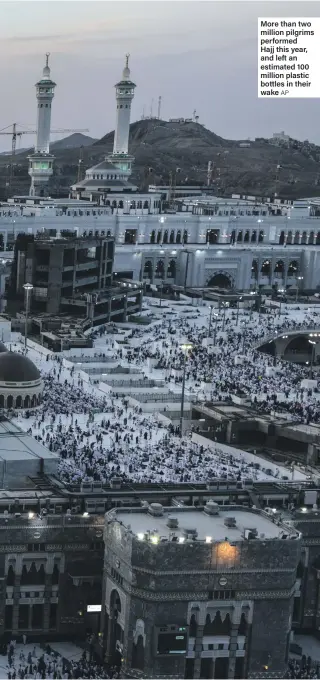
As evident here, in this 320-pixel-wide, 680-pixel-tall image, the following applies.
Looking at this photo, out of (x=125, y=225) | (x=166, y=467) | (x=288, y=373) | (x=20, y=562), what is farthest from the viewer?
(x=125, y=225)

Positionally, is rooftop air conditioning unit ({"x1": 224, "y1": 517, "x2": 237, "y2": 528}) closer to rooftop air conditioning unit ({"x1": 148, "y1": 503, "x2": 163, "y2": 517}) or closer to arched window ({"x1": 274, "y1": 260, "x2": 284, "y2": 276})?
rooftop air conditioning unit ({"x1": 148, "y1": 503, "x2": 163, "y2": 517})

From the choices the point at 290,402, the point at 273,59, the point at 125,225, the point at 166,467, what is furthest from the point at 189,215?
the point at 273,59

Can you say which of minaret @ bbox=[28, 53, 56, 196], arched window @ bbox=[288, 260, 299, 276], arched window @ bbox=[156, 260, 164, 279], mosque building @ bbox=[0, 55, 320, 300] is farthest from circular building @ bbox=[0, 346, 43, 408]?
minaret @ bbox=[28, 53, 56, 196]

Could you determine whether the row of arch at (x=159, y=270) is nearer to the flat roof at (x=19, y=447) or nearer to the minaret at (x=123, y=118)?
the minaret at (x=123, y=118)

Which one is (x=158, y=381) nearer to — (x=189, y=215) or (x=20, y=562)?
(x=20, y=562)

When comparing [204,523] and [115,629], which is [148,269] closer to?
[204,523]

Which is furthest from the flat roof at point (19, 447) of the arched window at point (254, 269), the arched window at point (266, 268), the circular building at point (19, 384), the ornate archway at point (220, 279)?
the arched window at point (266, 268)
